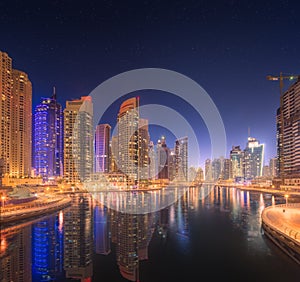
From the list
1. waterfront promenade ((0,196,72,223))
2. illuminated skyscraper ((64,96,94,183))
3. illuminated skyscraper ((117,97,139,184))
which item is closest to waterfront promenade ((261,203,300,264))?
waterfront promenade ((0,196,72,223))

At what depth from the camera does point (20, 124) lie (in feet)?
456

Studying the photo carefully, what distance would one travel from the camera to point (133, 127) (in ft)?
564

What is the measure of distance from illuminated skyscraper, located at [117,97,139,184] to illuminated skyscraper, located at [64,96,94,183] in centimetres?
2237

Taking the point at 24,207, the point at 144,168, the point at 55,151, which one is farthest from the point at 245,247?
the point at 55,151

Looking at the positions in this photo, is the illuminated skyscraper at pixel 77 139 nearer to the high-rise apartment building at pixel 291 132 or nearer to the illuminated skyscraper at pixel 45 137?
the illuminated skyscraper at pixel 45 137

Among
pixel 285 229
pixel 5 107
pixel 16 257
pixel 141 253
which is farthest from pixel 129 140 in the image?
pixel 16 257

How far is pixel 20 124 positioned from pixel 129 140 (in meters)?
63.9

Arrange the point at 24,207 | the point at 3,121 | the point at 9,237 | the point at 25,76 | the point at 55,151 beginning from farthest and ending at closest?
the point at 55,151
the point at 25,76
the point at 3,121
the point at 24,207
the point at 9,237

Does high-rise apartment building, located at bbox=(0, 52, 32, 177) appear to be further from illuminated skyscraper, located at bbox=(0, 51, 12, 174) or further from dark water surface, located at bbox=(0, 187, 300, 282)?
dark water surface, located at bbox=(0, 187, 300, 282)

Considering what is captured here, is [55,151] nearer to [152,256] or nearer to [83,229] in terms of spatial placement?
[83,229]

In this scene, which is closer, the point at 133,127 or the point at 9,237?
the point at 9,237

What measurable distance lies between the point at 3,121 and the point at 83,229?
99.5 meters

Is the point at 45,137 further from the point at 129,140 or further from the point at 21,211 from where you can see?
the point at 21,211

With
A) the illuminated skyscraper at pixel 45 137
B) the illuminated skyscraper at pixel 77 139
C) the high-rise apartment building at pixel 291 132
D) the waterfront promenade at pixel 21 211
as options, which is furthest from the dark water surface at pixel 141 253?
the illuminated skyscraper at pixel 45 137
